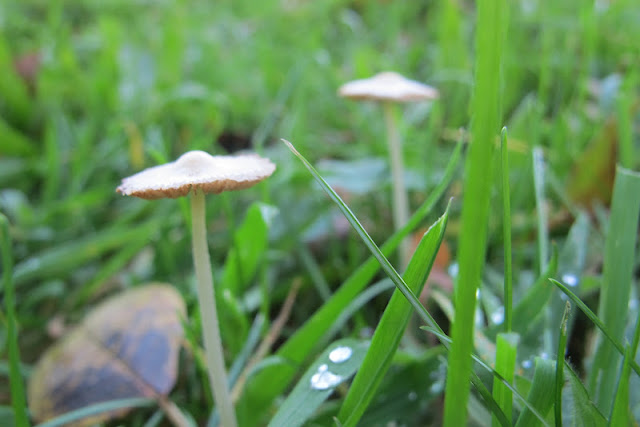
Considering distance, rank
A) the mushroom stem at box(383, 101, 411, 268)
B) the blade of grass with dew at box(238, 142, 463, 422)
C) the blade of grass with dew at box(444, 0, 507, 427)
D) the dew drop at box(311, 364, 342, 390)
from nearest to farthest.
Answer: the blade of grass with dew at box(444, 0, 507, 427), the dew drop at box(311, 364, 342, 390), the blade of grass with dew at box(238, 142, 463, 422), the mushroom stem at box(383, 101, 411, 268)

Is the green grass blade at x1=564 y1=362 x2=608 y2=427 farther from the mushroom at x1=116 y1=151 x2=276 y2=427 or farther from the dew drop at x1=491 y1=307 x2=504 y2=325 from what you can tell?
the mushroom at x1=116 y1=151 x2=276 y2=427

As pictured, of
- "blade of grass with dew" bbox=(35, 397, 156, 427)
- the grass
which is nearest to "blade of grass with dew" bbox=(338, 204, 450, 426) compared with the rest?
the grass

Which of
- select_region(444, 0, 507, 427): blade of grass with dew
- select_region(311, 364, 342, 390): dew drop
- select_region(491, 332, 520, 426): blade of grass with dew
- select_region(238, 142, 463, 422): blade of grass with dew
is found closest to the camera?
select_region(444, 0, 507, 427): blade of grass with dew

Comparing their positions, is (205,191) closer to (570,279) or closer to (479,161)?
(479,161)

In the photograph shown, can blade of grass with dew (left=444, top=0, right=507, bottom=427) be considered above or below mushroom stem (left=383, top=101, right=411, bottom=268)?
above

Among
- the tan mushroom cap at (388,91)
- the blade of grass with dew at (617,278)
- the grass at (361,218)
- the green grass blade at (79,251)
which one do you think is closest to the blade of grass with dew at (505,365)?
the grass at (361,218)

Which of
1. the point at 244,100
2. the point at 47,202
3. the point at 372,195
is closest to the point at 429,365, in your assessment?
the point at 372,195

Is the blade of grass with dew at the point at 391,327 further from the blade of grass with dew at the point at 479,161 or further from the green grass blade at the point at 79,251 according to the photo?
the green grass blade at the point at 79,251
